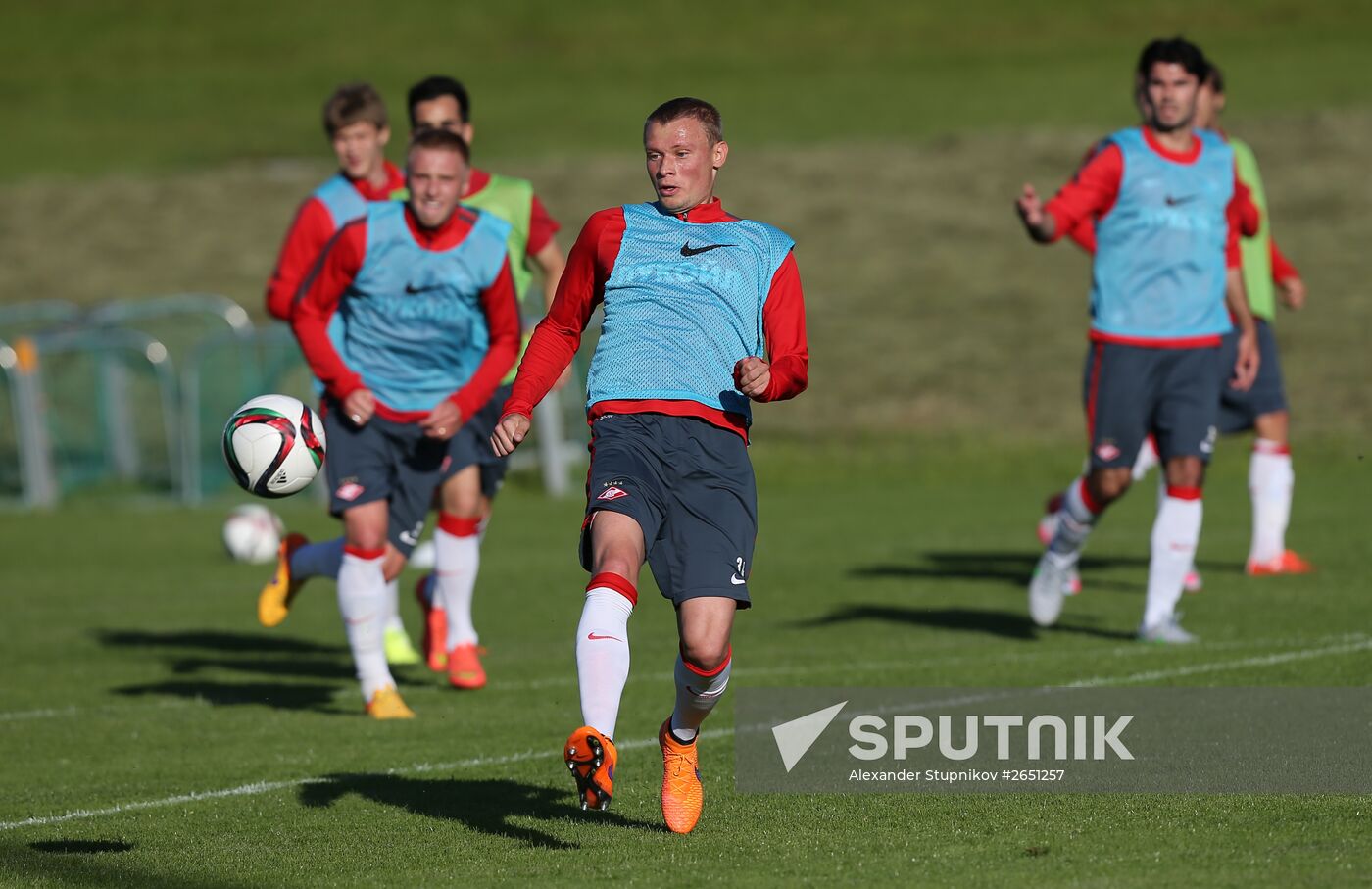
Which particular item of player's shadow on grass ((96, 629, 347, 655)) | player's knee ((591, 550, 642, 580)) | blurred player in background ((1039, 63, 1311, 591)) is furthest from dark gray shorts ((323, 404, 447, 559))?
blurred player in background ((1039, 63, 1311, 591))

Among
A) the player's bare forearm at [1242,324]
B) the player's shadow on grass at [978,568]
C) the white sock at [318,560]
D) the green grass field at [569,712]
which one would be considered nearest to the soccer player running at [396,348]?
the white sock at [318,560]

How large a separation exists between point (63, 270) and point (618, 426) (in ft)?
107

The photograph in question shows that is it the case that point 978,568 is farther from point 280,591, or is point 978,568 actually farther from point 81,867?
point 81,867

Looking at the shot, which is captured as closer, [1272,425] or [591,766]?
[591,766]

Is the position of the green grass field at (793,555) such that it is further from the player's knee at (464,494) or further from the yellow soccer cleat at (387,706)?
the player's knee at (464,494)

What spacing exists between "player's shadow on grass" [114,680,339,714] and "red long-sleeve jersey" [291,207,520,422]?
1421 mm

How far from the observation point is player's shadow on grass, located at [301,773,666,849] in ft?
21.2

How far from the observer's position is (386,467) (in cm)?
912

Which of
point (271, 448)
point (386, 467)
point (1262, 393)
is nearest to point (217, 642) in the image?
point (386, 467)

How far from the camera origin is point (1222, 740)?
291 inches

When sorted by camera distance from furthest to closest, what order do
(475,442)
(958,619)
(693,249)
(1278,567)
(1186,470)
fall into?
(1278,567) < (958,619) < (1186,470) < (475,442) < (693,249)

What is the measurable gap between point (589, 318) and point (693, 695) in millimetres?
1255

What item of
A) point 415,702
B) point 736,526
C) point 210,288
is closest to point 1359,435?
point 415,702

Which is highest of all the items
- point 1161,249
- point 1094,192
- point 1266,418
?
point 1094,192
